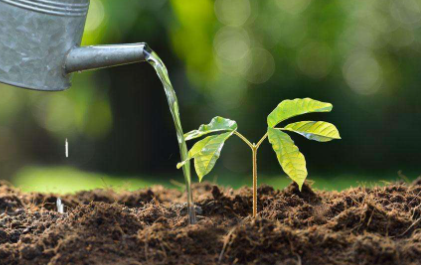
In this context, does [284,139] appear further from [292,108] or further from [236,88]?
[236,88]

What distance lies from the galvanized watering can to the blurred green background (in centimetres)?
290

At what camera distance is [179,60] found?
16.7 feet

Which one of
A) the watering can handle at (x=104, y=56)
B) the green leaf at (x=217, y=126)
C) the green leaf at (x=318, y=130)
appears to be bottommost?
the green leaf at (x=318, y=130)

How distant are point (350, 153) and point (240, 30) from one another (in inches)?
63.4

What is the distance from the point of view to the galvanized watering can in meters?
1.79

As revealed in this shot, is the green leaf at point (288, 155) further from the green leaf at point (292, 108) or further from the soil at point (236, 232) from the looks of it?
the soil at point (236, 232)

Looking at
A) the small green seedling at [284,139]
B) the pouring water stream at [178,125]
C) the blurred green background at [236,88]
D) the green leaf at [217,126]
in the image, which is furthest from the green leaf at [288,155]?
the blurred green background at [236,88]

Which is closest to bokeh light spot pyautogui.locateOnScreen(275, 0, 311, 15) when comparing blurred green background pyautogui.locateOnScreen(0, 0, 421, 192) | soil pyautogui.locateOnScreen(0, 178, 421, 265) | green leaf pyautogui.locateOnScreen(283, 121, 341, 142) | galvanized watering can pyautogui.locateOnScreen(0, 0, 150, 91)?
blurred green background pyautogui.locateOnScreen(0, 0, 421, 192)

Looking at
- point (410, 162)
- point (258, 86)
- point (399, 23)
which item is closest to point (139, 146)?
point (258, 86)

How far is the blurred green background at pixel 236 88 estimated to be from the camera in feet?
16.1

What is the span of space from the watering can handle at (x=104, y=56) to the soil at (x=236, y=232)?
1.62 ft

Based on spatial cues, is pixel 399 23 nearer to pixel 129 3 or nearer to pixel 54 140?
pixel 129 3

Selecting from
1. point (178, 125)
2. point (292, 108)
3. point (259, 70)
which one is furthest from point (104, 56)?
point (259, 70)

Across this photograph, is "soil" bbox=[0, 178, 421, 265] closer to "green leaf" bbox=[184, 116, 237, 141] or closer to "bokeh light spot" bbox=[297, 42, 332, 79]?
"green leaf" bbox=[184, 116, 237, 141]
